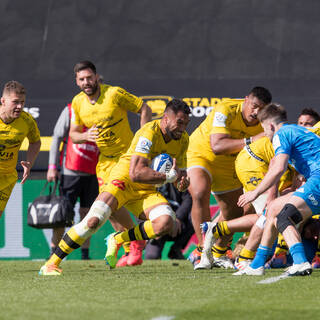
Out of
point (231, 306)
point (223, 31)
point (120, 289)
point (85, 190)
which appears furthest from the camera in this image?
point (223, 31)

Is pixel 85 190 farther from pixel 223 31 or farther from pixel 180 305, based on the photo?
pixel 180 305

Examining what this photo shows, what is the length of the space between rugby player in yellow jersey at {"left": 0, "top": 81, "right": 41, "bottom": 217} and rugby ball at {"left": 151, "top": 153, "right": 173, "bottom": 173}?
1424 millimetres

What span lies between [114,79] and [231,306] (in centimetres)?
776

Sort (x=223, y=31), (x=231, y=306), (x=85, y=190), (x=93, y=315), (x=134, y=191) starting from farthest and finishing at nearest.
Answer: (x=223, y=31)
(x=85, y=190)
(x=134, y=191)
(x=231, y=306)
(x=93, y=315)

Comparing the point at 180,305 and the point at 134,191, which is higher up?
the point at 134,191

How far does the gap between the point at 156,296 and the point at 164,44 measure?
7956 mm

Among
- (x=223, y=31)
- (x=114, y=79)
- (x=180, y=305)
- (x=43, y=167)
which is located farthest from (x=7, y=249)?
A: (x=180, y=305)

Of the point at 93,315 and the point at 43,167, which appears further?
the point at 43,167

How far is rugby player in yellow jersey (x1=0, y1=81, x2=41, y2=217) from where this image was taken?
301 inches

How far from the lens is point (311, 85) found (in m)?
11.5

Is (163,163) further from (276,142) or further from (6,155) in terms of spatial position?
(6,155)

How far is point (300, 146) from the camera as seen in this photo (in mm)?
6465

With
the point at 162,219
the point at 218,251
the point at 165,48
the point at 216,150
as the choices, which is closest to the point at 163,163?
the point at 162,219

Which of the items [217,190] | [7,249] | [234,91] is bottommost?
[7,249]
